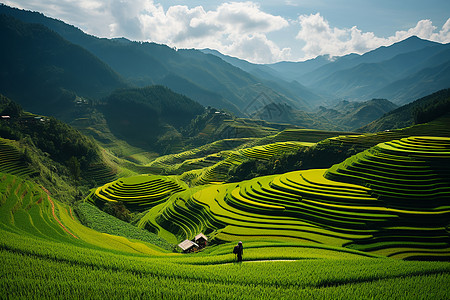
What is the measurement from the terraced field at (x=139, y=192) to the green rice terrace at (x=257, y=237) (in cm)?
21

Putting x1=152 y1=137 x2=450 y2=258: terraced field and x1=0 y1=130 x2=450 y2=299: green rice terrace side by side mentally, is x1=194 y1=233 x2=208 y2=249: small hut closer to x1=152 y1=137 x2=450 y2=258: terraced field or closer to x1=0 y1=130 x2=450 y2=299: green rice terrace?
x1=0 y1=130 x2=450 y2=299: green rice terrace

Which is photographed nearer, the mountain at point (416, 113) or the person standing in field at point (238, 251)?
the person standing in field at point (238, 251)

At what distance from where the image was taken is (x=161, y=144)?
16050 cm

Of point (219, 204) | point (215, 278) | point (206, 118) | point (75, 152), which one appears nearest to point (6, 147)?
point (75, 152)

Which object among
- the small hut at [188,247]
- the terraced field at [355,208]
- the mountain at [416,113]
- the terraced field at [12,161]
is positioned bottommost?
the small hut at [188,247]

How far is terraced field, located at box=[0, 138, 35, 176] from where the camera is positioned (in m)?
41.7

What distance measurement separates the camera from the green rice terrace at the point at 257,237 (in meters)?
9.17

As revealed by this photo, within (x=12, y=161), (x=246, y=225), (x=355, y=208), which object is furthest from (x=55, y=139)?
(x=355, y=208)

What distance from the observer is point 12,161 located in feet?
145

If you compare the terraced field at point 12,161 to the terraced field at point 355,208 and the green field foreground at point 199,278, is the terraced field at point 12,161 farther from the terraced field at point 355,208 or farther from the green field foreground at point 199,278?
the green field foreground at point 199,278

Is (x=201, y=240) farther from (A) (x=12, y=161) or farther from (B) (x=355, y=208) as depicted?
(A) (x=12, y=161)

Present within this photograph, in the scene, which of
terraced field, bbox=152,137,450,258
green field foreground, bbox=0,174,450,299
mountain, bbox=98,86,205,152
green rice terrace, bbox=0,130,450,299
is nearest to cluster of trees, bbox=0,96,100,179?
green rice terrace, bbox=0,130,450,299

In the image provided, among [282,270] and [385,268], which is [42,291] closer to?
[282,270]

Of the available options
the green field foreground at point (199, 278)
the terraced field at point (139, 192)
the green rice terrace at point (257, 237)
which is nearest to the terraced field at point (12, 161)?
the green rice terrace at point (257, 237)
